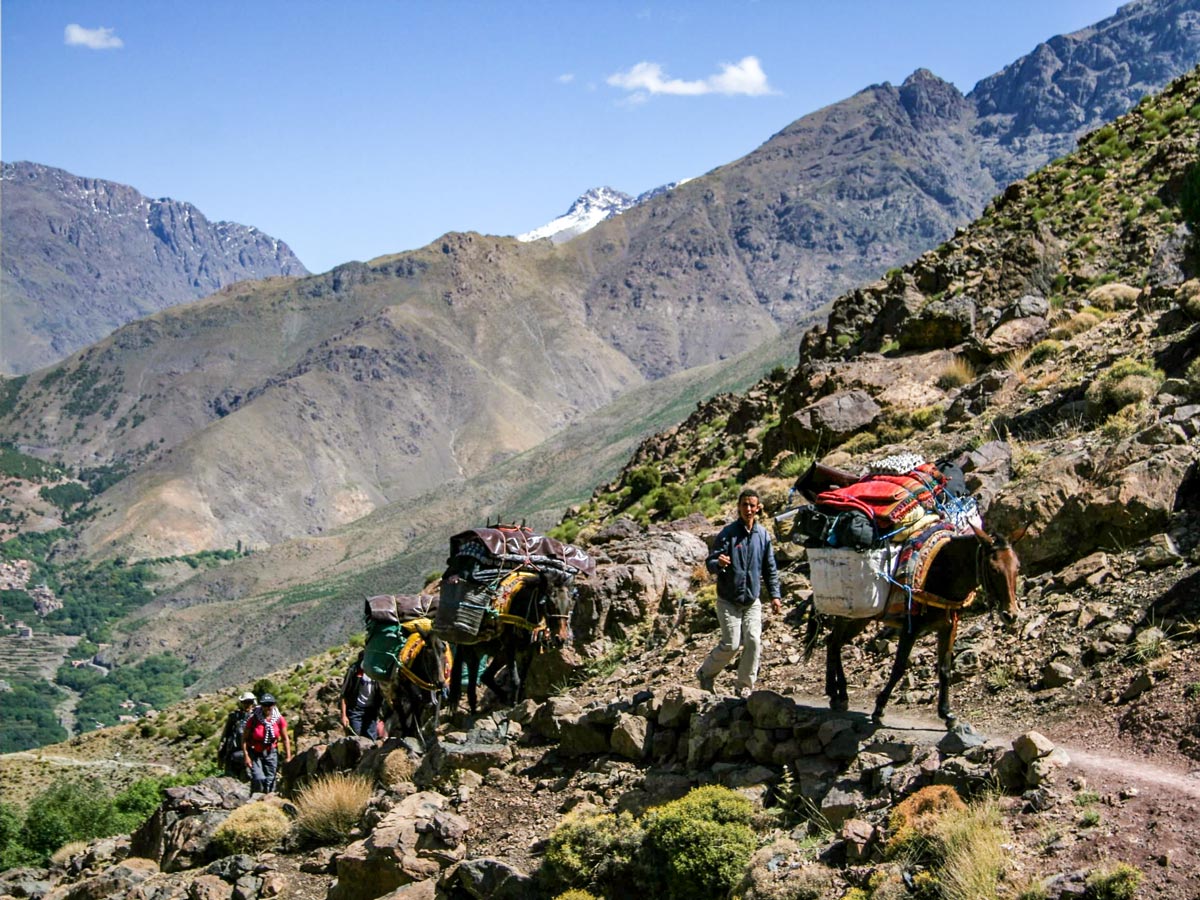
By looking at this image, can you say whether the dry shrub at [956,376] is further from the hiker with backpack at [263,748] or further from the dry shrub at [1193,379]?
the hiker with backpack at [263,748]

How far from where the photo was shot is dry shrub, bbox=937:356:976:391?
23.5m

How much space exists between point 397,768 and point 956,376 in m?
15.1

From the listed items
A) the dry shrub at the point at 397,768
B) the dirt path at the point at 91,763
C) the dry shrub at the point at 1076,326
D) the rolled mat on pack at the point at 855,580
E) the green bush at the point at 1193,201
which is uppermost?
the green bush at the point at 1193,201

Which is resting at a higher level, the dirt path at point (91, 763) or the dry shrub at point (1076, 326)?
the dry shrub at point (1076, 326)

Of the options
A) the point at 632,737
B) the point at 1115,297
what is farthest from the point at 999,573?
the point at 1115,297

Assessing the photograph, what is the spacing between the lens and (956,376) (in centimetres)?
2356

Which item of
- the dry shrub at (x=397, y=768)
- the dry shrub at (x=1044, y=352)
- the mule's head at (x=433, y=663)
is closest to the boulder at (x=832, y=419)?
the dry shrub at (x=1044, y=352)

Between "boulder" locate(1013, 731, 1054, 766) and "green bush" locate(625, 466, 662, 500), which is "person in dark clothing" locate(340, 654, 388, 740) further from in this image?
"green bush" locate(625, 466, 662, 500)

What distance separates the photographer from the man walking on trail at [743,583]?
1098cm

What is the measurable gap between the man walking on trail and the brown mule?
1.20 m

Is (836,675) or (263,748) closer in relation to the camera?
(836,675)

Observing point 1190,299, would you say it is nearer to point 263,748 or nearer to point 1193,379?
point 1193,379

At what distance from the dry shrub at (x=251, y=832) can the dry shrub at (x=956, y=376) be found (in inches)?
622

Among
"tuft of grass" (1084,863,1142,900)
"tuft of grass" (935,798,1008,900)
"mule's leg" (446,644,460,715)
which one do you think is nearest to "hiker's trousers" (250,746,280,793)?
"mule's leg" (446,644,460,715)
